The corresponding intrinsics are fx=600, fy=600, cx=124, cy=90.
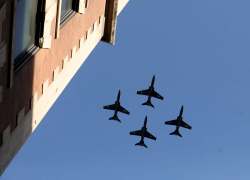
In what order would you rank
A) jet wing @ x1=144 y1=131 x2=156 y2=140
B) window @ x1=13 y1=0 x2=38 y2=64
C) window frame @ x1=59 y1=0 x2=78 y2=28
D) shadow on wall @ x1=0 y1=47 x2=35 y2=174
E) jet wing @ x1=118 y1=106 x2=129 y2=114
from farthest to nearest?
jet wing @ x1=144 y1=131 x2=156 y2=140 < jet wing @ x1=118 y1=106 x2=129 y2=114 < window frame @ x1=59 y1=0 x2=78 y2=28 < window @ x1=13 y1=0 x2=38 y2=64 < shadow on wall @ x1=0 y1=47 x2=35 y2=174

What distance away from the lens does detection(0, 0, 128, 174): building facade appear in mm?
14141

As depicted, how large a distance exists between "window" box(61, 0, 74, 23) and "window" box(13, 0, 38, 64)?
9.98 ft

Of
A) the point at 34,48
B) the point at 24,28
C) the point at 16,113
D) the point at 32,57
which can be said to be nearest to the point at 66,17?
the point at 34,48

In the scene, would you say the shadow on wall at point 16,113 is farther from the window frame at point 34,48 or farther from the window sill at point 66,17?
the window sill at point 66,17

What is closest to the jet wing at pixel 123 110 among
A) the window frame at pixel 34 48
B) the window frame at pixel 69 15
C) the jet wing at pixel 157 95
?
the jet wing at pixel 157 95

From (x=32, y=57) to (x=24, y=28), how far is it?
3.29 ft

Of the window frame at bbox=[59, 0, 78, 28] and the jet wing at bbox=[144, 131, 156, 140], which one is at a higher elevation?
the window frame at bbox=[59, 0, 78, 28]

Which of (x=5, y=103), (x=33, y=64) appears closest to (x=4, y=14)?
(x=5, y=103)

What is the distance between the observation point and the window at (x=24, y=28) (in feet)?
49.1

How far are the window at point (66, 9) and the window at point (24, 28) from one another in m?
3.04

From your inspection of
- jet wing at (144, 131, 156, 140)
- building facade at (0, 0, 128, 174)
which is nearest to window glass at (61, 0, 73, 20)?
building facade at (0, 0, 128, 174)

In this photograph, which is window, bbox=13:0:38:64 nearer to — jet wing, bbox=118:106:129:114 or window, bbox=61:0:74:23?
window, bbox=61:0:74:23

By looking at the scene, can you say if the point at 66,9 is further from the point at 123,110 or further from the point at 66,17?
the point at 123,110

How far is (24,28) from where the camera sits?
15.6m
